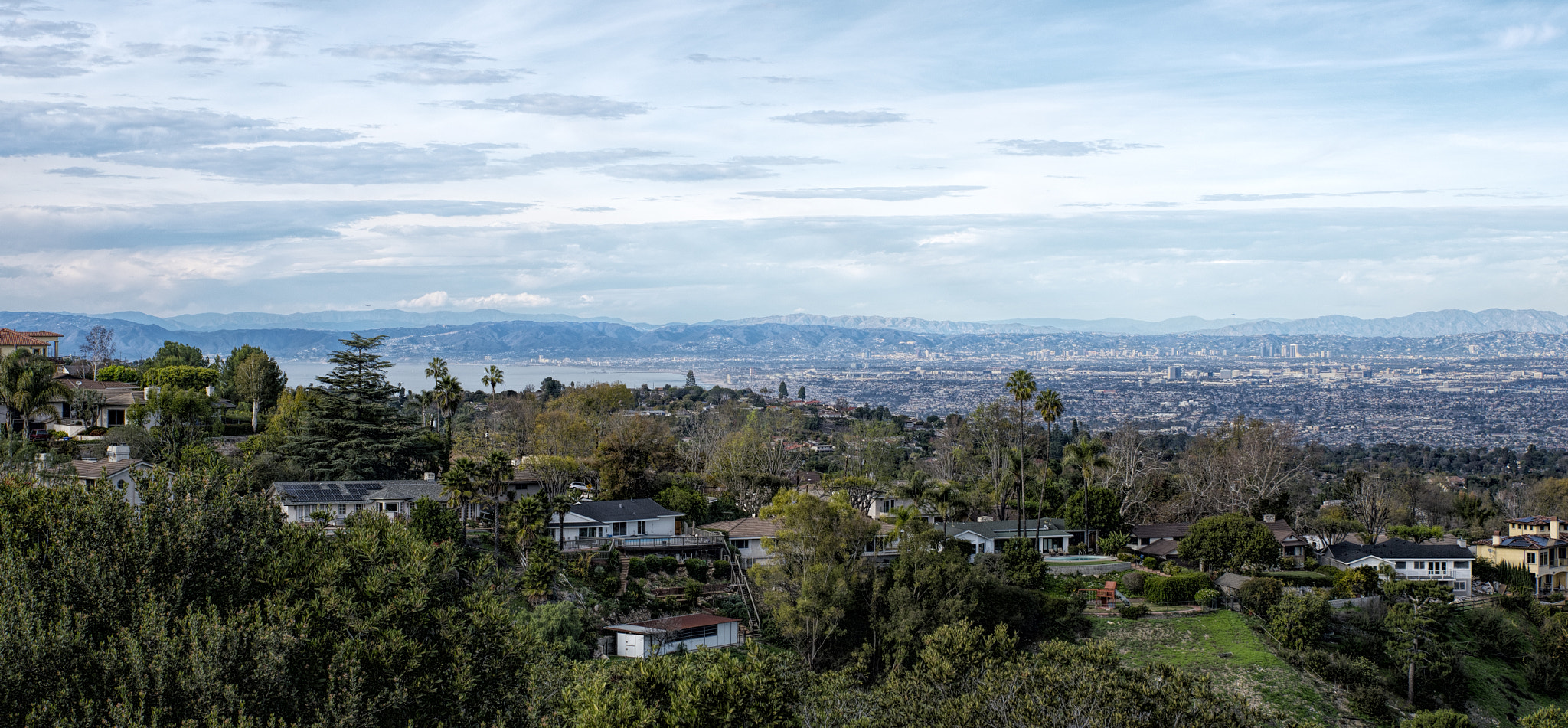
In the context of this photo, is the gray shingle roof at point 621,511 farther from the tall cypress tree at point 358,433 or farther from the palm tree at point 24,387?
the palm tree at point 24,387

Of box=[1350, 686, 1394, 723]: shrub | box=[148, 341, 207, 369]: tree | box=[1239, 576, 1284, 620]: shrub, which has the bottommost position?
box=[1350, 686, 1394, 723]: shrub

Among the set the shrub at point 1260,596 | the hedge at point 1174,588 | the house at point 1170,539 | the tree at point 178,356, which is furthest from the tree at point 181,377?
the shrub at point 1260,596

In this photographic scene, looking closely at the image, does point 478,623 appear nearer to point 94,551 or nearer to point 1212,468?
point 94,551

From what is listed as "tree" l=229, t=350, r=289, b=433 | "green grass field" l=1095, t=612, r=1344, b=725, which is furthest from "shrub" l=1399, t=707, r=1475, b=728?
"tree" l=229, t=350, r=289, b=433

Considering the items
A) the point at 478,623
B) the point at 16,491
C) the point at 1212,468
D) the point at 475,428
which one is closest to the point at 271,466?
the point at 475,428

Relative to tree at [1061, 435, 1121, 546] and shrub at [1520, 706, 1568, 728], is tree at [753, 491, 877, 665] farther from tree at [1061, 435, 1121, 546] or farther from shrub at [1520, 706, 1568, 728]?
shrub at [1520, 706, 1568, 728]

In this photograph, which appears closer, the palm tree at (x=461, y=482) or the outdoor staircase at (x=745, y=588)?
the palm tree at (x=461, y=482)

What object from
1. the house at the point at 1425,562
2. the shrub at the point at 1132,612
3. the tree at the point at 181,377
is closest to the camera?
the shrub at the point at 1132,612
